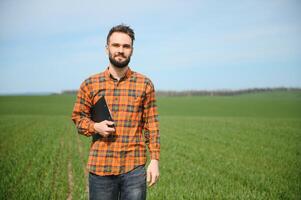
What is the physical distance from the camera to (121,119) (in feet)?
10.8

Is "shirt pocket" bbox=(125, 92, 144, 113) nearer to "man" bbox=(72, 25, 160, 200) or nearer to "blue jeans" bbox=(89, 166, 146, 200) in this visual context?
"man" bbox=(72, 25, 160, 200)

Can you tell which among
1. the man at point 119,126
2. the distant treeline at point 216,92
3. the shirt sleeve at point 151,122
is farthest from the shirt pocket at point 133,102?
the distant treeline at point 216,92

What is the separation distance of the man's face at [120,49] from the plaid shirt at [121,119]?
16 cm

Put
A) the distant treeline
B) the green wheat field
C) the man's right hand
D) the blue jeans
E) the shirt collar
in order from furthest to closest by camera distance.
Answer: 1. the distant treeline
2. the green wheat field
3. the shirt collar
4. the blue jeans
5. the man's right hand

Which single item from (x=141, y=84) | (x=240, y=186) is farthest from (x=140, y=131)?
(x=240, y=186)

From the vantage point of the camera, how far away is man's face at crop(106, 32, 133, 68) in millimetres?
3276

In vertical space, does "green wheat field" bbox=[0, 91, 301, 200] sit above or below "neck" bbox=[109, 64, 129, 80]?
below

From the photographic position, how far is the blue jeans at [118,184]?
327 centimetres

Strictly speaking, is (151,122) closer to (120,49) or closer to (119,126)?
(119,126)

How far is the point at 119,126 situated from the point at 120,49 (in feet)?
2.60

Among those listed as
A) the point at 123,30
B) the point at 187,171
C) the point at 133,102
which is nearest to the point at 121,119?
the point at 133,102

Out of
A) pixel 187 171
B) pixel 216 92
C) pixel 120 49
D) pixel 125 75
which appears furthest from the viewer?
pixel 216 92

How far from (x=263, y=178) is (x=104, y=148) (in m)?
7.46

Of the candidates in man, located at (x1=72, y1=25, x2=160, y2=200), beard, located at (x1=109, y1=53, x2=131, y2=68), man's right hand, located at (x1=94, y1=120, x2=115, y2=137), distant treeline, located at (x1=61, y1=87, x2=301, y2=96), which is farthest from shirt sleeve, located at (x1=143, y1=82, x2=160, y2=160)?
distant treeline, located at (x1=61, y1=87, x2=301, y2=96)
